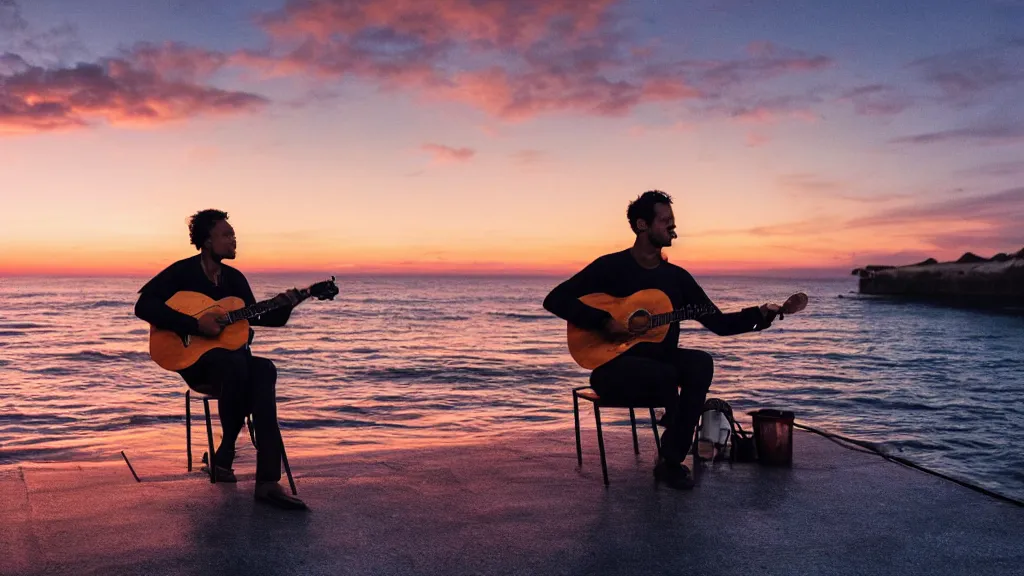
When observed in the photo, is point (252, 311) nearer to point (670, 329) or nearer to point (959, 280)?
point (670, 329)

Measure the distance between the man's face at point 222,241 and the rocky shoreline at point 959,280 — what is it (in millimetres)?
52530

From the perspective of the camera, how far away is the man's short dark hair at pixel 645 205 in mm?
4754

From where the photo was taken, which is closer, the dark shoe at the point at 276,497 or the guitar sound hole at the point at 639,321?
the dark shoe at the point at 276,497

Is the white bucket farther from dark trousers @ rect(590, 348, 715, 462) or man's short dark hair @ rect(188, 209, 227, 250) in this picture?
man's short dark hair @ rect(188, 209, 227, 250)

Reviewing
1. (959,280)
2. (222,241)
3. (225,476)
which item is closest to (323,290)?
(222,241)

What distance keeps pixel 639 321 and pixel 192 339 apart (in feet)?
8.62

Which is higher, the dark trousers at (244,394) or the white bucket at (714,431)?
the dark trousers at (244,394)

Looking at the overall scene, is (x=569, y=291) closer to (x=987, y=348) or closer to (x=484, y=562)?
(x=484, y=562)

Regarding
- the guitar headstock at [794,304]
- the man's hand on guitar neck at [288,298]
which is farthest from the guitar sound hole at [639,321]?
the man's hand on guitar neck at [288,298]

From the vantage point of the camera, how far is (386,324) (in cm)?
3241

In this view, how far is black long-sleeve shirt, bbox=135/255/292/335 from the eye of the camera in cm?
442

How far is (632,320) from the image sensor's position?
463 cm

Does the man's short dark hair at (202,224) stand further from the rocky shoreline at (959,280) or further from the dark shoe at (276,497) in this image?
the rocky shoreline at (959,280)

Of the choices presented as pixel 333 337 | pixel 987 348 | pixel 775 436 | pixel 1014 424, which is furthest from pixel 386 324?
pixel 775 436
